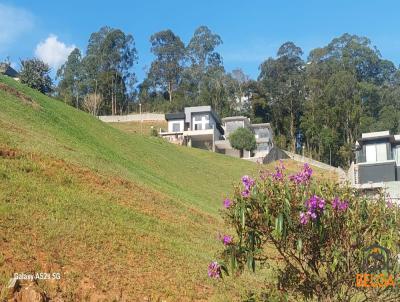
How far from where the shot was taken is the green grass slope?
9898 millimetres

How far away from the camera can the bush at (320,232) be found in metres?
6.27

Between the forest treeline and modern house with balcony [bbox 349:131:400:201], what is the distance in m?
26.2

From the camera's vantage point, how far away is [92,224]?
1277cm

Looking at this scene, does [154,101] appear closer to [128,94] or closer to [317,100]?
[128,94]

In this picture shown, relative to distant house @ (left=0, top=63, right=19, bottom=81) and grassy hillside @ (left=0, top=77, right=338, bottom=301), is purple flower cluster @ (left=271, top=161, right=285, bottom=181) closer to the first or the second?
grassy hillside @ (left=0, top=77, right=338, bottom=301)

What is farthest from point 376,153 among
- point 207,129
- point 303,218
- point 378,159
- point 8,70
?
point 8,70

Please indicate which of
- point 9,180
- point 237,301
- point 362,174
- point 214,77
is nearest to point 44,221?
point 9,180

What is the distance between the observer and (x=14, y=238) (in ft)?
33.8

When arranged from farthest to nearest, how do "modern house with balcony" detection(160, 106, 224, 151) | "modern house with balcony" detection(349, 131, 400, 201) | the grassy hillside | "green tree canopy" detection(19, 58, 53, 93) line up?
1. "modern house with balcony" detection(160, 106, 224, 151)
2. "green tree canopy" detection(19, 58, 53, 93)
3. "modern house with balcony" detection(349, 131, 400, 201)
4. the grassy hillside

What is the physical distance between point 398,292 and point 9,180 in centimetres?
1032

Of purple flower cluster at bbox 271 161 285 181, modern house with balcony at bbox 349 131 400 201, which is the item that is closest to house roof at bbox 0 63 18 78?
modern house with balcony at bbox 349 131 400 201

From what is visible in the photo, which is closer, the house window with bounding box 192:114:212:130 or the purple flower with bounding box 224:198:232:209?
the purple flower with bounding box 224:198:232:209

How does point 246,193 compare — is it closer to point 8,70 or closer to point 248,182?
point 248,182
